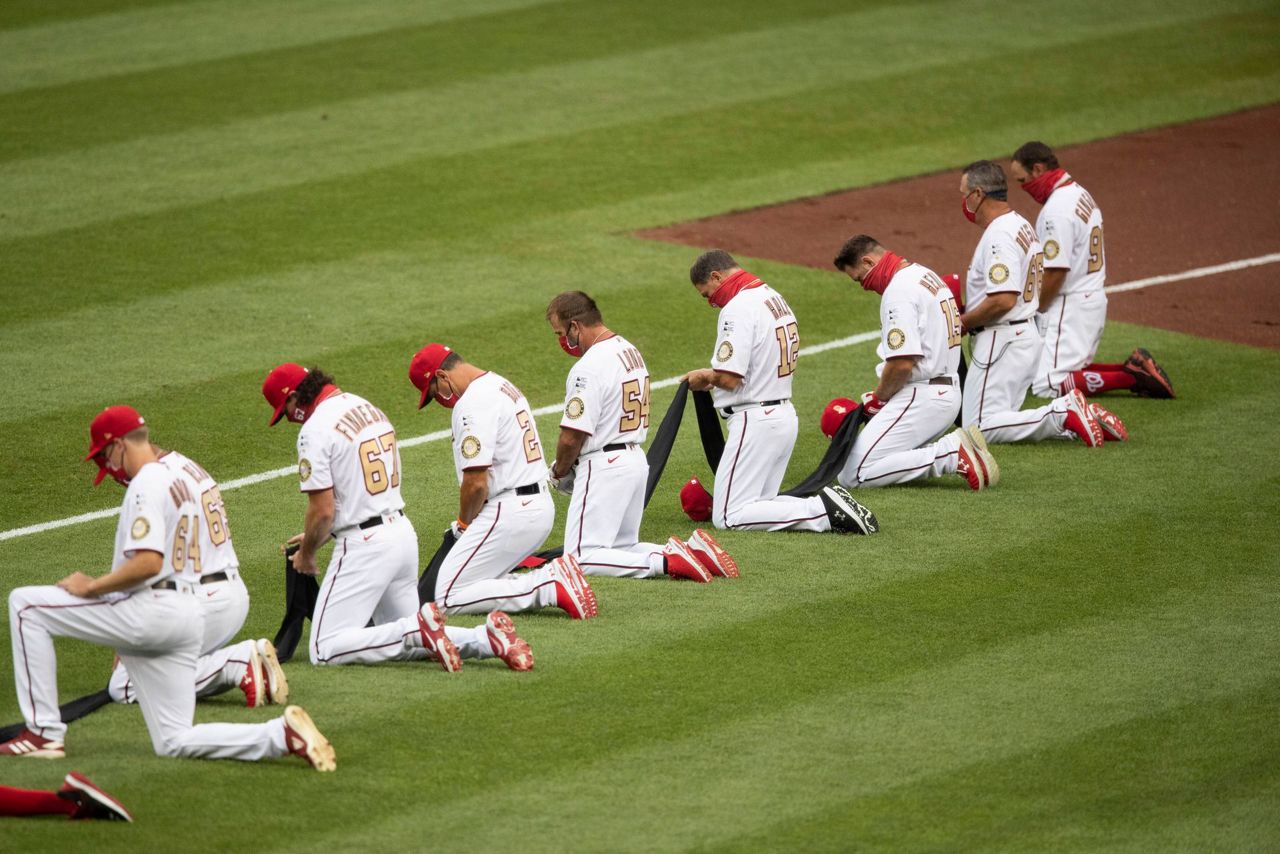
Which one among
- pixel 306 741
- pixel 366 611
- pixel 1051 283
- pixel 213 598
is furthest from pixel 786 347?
pixel 306 741

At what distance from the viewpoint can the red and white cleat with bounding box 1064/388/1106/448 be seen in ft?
39.3

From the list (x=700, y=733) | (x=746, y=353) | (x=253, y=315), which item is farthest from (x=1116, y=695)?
(x=253, y=315)

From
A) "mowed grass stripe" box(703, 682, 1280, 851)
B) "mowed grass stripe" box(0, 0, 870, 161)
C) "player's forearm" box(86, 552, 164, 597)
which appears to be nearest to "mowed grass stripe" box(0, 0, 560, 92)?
"mowed grass stripe" box(0, 0, 870, 161)

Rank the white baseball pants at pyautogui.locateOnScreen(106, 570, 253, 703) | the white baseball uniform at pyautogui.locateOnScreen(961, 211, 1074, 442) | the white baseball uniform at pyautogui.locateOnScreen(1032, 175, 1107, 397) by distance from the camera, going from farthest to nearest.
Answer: the white baseball uniform at pyautogui.locateOnScreen(1032, 175, 1107, 397)
the white baseball uniform at pyautogui.locateOnScreen(961, 211, 1074, 442)
the white baseball pants at pyautogui.locateOnScreen(106, 570, 253, 703)

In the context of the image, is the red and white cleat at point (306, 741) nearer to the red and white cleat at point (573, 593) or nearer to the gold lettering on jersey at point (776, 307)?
the red and white cleat at point (573, 593)

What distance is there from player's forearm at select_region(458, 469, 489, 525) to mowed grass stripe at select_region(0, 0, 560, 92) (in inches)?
509

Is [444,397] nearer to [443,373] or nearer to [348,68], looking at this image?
[443,373]

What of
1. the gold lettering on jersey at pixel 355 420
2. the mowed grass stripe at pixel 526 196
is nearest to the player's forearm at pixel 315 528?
the gold lettering on jersey at pixel 355 420

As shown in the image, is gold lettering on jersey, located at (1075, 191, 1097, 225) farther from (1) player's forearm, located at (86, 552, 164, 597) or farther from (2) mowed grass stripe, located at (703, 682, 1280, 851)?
(1) player's forearm, located at (86, 552, 164, 597)

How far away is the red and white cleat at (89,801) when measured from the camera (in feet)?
22.3

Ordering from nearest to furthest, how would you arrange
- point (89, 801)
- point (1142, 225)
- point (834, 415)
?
1. point (89, 801)
2. point (834, 415)
3. point (1142, 225)

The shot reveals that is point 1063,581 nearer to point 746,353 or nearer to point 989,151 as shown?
point 746,353

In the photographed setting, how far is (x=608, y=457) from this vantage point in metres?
9.74

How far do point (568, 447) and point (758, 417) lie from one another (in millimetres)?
1379
